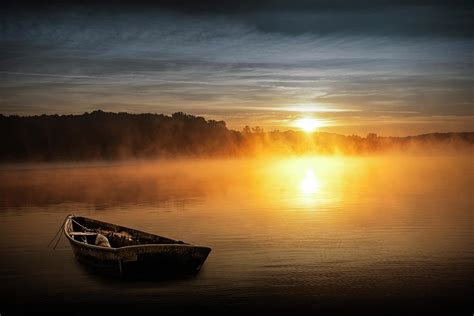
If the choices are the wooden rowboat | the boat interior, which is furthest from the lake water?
the boat interior

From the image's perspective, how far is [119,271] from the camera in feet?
60.5

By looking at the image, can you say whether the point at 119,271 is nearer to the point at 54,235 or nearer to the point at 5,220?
the point at 54,235

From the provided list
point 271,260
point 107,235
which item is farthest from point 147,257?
point 271,260

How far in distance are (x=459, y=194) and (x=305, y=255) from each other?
39.2 m

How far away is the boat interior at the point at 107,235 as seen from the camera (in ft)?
70.3

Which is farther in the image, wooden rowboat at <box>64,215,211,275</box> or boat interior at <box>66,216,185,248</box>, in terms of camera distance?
boat interior at <box>66,216,185,248</box>

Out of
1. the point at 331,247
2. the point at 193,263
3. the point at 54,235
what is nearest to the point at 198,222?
the point at 54,235

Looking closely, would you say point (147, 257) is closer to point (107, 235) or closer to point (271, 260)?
point (107, 235)

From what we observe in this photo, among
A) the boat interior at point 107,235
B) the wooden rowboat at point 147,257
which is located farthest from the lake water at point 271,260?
the boat interior at point 107,235

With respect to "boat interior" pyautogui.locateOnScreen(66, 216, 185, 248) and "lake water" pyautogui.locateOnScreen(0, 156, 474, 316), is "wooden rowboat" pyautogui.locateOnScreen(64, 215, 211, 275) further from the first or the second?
"boat interior" pyautogui.locateOnScreen(66, 216, 185, 248)

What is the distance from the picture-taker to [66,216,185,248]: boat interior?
21.4 meters

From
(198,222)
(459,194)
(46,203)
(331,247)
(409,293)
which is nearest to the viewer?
(409,293)

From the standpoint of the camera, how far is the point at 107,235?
2291cm

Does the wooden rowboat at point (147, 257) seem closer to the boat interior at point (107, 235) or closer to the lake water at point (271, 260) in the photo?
the lake water at point (271, 260)
